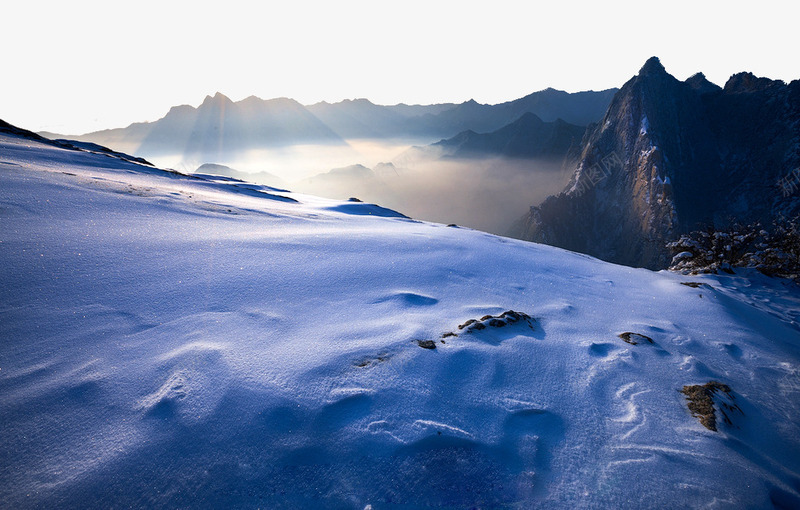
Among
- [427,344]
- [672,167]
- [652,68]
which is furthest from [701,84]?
[427,344]

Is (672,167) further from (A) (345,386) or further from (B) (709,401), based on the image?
(A) (345,386)

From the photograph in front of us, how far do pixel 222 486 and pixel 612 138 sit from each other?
2620 inches

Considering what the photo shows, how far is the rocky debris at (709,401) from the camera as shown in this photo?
7.91ft

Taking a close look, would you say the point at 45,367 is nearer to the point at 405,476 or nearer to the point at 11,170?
the point at 405,476

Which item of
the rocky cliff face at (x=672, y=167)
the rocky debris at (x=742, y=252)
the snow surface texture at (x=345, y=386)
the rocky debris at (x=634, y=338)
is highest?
the rocky cliff face at (x=672, y=167)

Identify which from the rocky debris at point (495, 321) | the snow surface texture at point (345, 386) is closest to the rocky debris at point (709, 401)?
the snow surface texture at point (345, 386)

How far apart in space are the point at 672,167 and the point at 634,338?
5660cm

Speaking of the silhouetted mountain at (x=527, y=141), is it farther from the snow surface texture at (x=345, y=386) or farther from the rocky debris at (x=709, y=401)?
the rocky debris at (x=709, y=401)

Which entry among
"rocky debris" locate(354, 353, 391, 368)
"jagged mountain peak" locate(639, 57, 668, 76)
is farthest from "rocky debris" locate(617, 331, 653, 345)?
"jagged mountain peak" locate(639, 57, 668, 76)

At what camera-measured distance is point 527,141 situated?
401ft

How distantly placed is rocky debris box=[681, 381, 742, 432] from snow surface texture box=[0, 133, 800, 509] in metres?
0.07

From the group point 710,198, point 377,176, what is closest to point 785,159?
point 710,198

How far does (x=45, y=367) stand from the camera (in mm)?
2180

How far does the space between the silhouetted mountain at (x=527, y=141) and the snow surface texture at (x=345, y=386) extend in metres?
97.8
